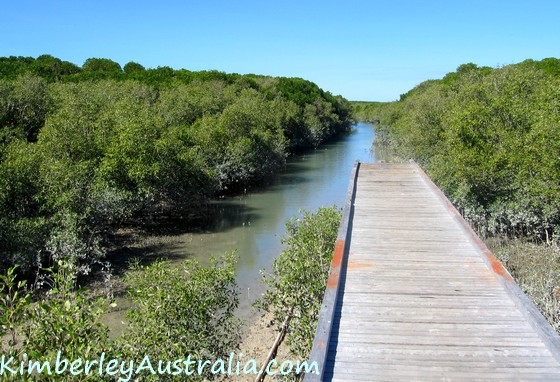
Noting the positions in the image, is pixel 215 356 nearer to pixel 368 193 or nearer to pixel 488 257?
pixel 488 257

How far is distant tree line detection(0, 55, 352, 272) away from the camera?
615 inches

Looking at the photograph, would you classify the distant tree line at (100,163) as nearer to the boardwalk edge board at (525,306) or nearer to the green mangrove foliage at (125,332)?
the green mangrove foliage at (125,332)

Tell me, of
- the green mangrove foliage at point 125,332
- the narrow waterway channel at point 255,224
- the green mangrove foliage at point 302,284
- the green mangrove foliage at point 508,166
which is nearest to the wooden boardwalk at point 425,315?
the green mangrove foliage at point 302,284

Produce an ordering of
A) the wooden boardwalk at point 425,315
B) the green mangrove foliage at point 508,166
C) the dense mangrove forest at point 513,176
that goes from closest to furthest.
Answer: the wooden boardwalk at point 425,315
the dense mangrove forest at point 513,176
the green mangrove foliage at point 508,166

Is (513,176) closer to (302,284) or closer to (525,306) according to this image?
(302,284)

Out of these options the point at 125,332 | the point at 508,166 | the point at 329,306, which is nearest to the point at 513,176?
the point at 508,166

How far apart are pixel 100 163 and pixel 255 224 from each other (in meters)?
8.06

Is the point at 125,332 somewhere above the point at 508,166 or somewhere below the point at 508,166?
below

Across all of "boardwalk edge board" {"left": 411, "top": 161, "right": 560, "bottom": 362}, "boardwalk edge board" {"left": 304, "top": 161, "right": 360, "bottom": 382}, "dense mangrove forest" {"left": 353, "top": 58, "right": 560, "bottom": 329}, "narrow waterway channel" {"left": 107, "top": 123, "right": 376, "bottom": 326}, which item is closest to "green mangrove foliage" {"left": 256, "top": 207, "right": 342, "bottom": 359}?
"boardwalk edge board" {"left": 304, "top": 161, "right": 360, "bottom": 382}

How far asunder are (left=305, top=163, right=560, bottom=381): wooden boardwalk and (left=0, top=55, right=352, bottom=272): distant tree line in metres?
3.66

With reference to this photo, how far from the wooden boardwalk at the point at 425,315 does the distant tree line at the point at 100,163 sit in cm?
366

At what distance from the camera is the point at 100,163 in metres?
20.3

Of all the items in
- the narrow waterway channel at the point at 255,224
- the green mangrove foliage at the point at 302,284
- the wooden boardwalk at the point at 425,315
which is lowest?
the narrow waterway channel at the point at 255,224

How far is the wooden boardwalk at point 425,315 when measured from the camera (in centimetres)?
515
